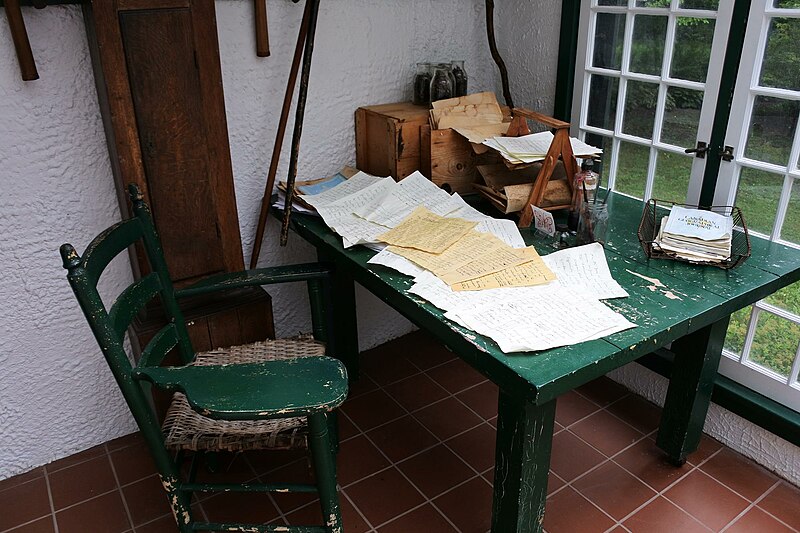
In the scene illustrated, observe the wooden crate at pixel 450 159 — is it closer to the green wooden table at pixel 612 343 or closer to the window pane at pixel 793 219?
the green wooden table at pixel 612 343

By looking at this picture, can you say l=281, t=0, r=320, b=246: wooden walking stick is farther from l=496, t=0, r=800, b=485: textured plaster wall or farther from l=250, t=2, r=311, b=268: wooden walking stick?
l=496, t=0, r=800, b=485: textured plaster wall

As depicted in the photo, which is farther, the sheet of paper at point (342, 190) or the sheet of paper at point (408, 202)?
the sheet of paper at point (342, 190)

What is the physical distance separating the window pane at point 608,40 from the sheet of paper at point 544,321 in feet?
3.88

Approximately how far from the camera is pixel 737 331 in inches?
85.4

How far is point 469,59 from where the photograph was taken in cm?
271


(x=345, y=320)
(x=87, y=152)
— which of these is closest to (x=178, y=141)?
(x=87, y=152)

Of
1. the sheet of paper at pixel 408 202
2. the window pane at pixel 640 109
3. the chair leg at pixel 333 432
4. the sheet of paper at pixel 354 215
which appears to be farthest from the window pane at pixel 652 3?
the chair leg at pixel 333 432

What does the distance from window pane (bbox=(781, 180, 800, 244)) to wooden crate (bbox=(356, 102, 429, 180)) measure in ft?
3.92

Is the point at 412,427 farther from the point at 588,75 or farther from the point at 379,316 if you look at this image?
the point at 588,75

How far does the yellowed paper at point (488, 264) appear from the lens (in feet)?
5.48

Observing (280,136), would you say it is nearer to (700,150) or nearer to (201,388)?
(201,388)

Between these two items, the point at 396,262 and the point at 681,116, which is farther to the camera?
the point at 681,116

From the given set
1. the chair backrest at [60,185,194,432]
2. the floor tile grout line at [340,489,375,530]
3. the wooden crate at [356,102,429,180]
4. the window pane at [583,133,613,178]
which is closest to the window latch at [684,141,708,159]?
the window pane at [583,133,613,178]

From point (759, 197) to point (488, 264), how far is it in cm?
95
